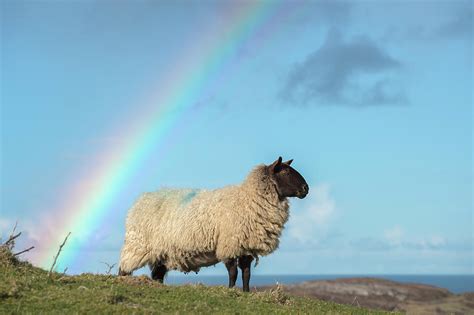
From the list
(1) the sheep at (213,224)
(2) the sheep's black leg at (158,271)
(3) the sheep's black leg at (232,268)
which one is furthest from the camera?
(2) the sheep's black leg at (158,271)

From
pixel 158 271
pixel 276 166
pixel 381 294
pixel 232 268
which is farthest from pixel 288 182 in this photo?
pixel 381 294

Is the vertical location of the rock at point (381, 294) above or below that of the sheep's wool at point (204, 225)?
below

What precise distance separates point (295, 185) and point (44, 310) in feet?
32.6

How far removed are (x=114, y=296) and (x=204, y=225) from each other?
261 inches

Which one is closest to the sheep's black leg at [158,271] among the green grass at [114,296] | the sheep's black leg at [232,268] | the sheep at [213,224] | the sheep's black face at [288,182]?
the sheep at [213,224]

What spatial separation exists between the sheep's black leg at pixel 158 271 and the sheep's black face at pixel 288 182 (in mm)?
4300

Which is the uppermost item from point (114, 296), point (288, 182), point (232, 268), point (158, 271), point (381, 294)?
point (288, 182)

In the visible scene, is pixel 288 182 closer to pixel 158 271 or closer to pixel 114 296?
pixel 158 271

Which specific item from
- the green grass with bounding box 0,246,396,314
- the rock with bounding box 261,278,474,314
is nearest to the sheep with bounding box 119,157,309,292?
the green grass with bounding box 0,246,396,314

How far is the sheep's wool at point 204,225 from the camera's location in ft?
66.3

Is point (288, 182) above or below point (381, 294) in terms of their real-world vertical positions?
above

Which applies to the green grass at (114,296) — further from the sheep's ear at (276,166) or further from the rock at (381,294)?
the rock at (381,294)

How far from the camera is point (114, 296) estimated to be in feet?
46.5

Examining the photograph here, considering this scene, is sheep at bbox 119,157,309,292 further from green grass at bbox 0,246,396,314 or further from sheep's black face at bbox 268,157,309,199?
green grass at bbox 0,246,396,314
